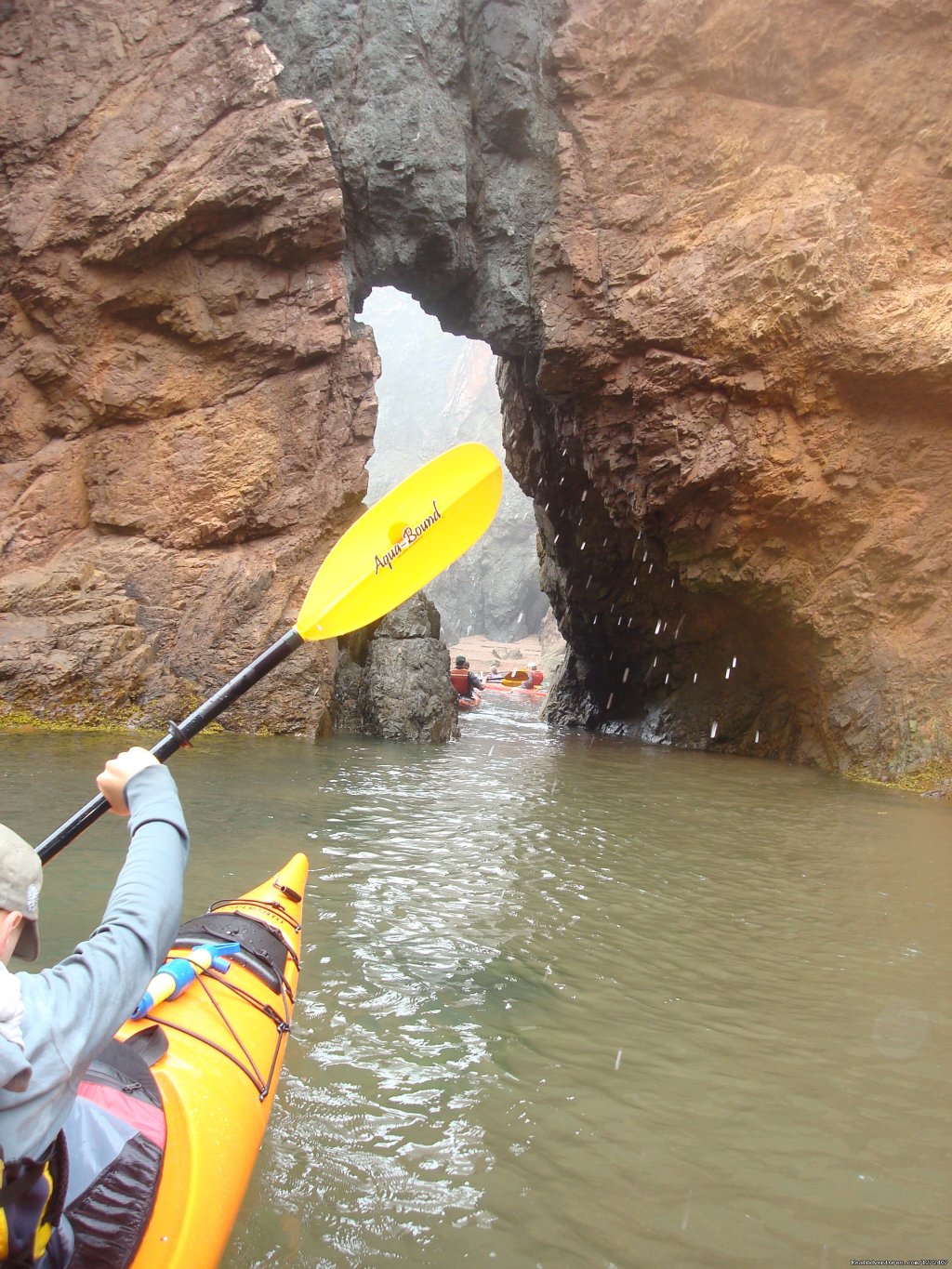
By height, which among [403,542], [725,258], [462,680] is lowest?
[462,680]

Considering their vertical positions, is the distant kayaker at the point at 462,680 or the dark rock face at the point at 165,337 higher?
the dark rock face at the point at 165,337

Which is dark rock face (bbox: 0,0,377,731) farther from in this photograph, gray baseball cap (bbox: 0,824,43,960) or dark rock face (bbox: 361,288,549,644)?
gray baseball cap (bbox: 0,824,43,960)

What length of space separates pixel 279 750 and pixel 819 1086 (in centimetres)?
687

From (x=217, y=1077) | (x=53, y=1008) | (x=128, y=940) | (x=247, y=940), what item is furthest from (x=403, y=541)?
(x=53, y=1008)

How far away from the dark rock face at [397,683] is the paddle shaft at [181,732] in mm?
8275

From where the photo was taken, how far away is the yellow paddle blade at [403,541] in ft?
10.8

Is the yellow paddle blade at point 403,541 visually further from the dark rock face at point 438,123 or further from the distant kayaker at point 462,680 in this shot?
the distant kayaker at point 462,680

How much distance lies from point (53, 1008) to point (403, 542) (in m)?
2.42

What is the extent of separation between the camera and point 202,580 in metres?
10.0

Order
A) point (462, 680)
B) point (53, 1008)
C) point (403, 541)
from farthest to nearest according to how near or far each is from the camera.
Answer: point (462, 680)
point (403, 541)
point (53, 1008)

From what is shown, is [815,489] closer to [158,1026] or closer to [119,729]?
[119,729]

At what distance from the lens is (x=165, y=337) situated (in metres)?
10.4

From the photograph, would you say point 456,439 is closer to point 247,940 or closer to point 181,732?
point 247,940

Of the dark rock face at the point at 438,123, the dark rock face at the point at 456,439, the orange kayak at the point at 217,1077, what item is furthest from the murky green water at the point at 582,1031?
the dark rock face at the point at 456,439
